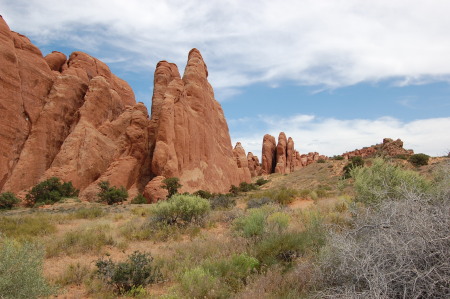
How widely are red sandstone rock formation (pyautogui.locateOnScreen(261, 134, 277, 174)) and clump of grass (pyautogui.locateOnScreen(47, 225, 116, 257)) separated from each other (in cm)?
6091

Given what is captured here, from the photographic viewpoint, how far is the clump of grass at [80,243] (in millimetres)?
8586

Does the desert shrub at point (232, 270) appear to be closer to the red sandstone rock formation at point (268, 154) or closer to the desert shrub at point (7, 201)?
the desert shrub at point (7, 201)

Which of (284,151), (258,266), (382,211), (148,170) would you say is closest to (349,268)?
(382,211)

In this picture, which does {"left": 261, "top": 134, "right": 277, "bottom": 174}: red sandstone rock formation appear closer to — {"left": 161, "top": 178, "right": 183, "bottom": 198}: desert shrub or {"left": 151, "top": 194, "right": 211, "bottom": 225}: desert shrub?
{"left": 161, "top": 178, "right": 183, "bottom": 198}: desert shrub

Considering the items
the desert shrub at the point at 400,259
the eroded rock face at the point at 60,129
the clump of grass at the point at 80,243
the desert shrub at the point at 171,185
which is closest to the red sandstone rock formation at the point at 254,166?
the eroded rock face at the point at 60,129

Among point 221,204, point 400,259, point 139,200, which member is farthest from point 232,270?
point 139,200

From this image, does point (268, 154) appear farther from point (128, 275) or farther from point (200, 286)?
point (200, 286)

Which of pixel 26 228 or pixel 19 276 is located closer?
pixel 19 276

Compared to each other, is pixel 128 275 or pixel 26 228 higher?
pixel 26 228

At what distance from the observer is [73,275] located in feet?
21.6

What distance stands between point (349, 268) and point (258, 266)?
2909mm

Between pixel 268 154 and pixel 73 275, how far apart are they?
65463mm

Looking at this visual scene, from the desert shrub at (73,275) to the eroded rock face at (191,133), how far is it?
20.3 meters

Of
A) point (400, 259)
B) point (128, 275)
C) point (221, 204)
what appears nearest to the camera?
point (400, 259)
